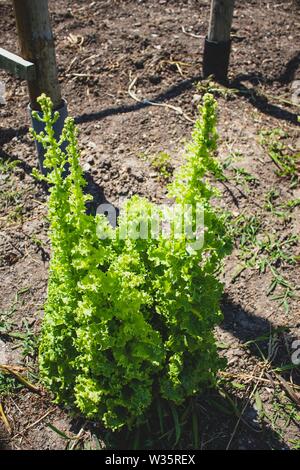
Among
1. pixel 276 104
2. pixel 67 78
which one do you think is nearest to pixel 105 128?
pixel 67 78

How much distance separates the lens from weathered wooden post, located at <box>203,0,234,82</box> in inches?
169

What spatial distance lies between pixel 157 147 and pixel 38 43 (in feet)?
4.11

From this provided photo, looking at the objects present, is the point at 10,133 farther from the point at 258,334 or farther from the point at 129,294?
the point at 129,294

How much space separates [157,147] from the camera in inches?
163

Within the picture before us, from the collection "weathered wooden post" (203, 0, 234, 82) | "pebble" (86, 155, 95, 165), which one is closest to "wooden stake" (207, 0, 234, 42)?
"weathered wooden post" (203, 0, 234, 82)

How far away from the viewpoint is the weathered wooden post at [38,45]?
314cm

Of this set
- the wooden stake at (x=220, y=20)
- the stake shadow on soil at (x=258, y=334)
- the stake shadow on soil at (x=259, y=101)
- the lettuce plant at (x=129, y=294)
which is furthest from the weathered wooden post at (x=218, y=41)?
the lettuce plant at (x=129, y=294)

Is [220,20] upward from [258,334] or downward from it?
upward

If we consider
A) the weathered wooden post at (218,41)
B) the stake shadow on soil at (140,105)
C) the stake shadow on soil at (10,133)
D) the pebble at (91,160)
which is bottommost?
the pebble at (91,160)

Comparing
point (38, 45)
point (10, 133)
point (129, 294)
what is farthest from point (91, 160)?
point (129, 294)

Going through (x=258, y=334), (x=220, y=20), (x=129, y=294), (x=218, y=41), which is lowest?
(x=258, y=334)

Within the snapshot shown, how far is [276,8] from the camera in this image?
577 centimetres

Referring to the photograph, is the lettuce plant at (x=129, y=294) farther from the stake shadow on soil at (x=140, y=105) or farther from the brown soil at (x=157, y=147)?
the stake shadow on soil at (x=140, y=105)

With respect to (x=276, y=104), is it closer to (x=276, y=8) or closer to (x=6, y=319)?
(x=276, y=8)
